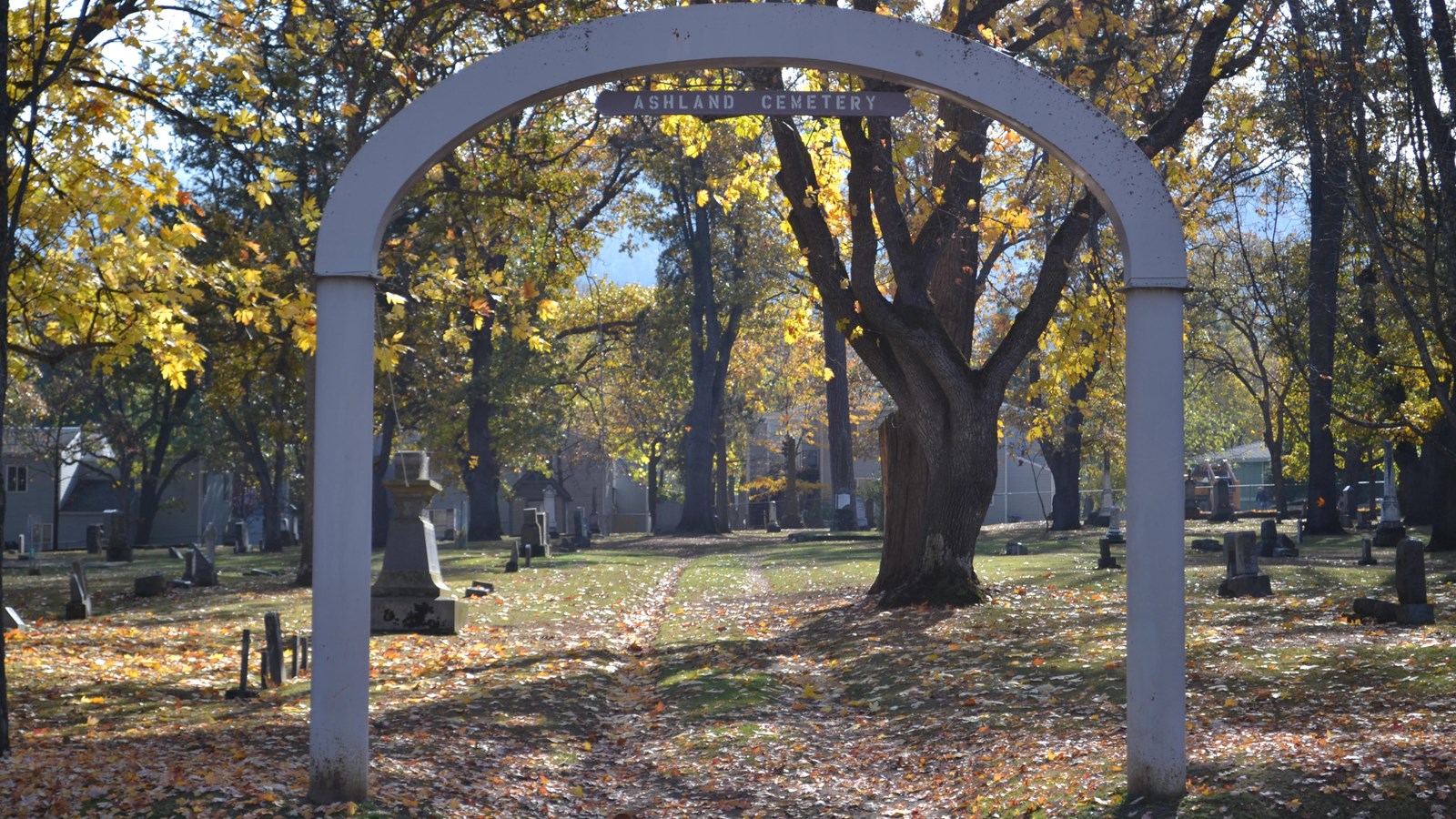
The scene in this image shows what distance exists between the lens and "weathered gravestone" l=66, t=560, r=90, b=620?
59.3ft

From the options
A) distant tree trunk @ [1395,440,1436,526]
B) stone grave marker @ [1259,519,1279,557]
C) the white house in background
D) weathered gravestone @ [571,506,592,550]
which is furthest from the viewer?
the white house in background

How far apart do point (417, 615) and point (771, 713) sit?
6844 mm

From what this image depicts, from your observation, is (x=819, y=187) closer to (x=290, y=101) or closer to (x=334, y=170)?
(x=290, y=101)

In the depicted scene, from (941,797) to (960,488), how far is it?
8.53 meters

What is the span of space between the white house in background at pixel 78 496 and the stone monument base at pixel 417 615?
36.3 metres

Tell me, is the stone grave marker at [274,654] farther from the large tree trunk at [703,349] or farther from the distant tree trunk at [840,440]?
the large tree trunk at [703,349]

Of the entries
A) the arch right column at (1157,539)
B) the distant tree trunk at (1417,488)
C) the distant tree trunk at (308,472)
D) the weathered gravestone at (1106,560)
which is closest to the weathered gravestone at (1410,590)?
the arch right column at (1157,539)

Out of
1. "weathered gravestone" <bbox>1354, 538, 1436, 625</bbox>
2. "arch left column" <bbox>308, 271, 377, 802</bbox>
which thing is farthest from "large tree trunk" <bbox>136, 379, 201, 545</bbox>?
"arch left column" <bbox>308, 271, 377, 802</bbox>

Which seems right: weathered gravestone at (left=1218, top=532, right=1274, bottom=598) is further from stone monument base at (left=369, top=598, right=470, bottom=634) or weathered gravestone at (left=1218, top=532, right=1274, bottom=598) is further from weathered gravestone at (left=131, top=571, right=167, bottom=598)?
weathered gravestone at (left=131, top=571, right=167, bottom=598)

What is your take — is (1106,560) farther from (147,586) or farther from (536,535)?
(147,586)

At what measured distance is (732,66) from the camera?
700 cm

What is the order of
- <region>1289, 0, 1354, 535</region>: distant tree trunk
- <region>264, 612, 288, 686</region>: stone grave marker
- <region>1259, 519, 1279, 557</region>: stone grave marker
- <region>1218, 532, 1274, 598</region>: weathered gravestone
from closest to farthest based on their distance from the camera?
<region>1289, 0, 1354, 535</region>: distant tree trunk, <region>264, 612, 288, 686</region>: stone grave marker, <region>1218, 532, 1274, 598</region>: weathered gravestone, <region>1259, 519, 1279, 557</region>: stone grave marker

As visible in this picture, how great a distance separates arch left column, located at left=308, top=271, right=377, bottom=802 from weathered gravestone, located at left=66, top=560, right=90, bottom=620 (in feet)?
43.3

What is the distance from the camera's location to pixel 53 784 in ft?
23.2
